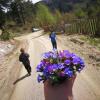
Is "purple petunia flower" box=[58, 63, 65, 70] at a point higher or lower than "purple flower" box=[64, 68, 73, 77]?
higher

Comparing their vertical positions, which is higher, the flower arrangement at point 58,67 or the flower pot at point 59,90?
the flower arrangement at point 58,67

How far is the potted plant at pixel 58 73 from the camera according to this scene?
6742mm

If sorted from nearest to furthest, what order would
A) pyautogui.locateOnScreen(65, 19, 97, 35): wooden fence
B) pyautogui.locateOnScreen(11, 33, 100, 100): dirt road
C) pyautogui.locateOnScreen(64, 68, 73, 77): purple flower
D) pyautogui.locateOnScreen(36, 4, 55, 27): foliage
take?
pyautogui.locateOnScreen(64, 68, 73, 77): purple flower
pyautogui.locateOnScreen(11, 33, 100, 100): dirt road
pyautogui.locateOnScreen(65, 19, 97, 35): wooden fence
pyautogui.locateOnScreen(36, 4, 55, 27): foliage

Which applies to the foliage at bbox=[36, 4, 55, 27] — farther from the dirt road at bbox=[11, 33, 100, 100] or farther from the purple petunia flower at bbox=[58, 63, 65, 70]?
the purple petunia flower at bbox=[58, 63, 65, 70]

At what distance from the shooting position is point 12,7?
89.8 metres

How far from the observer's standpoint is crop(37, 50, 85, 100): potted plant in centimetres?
674

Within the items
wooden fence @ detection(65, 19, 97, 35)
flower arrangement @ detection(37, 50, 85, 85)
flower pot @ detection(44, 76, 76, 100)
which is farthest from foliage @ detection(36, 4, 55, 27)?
flower pot @ detection(44, 76, 76, 100)

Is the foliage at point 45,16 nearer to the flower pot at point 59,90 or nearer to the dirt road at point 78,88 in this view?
the dirt road at point 78,88

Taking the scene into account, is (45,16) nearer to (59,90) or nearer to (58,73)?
(59,90)

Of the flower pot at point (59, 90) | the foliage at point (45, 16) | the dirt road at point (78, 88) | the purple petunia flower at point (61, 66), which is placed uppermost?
the purple petunia flower at point (61, 66)

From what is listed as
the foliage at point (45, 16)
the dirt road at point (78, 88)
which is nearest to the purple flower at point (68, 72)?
the dirt road at point (78, 88)

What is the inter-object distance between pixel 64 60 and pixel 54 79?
596mm

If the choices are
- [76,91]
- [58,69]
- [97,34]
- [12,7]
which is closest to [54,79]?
[58,69]

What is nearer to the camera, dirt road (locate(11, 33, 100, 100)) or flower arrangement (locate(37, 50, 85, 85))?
flower arrangement (locate(37, 50, 85, 85))
